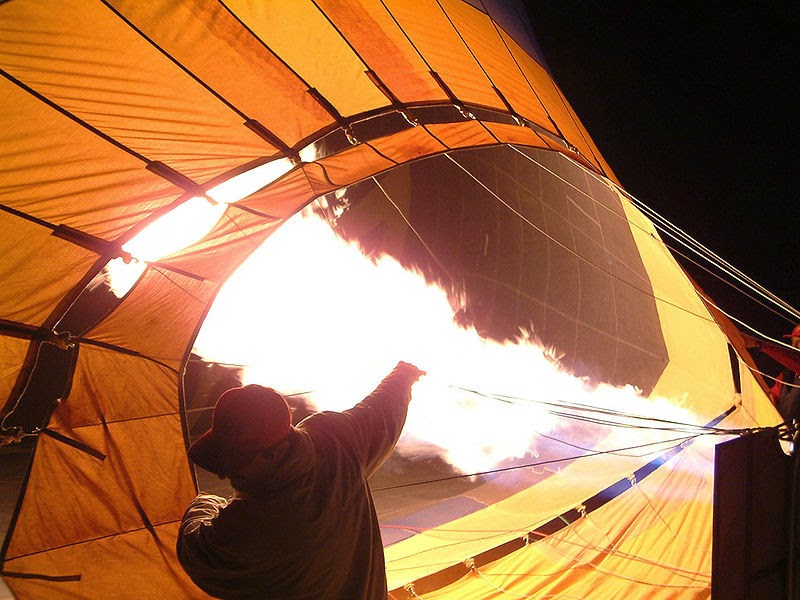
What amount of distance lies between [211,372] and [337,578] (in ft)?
8.49

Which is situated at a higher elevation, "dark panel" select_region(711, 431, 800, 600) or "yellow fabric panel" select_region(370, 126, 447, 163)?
"yellow fabric panel" select_region(370, 126, 447, 163)

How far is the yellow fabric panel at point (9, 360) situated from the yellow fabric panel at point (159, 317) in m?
0.20

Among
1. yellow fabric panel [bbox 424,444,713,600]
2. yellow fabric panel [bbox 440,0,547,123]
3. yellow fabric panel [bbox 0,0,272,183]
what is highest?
yellow fabric panel [bbox 440,0,547,123]

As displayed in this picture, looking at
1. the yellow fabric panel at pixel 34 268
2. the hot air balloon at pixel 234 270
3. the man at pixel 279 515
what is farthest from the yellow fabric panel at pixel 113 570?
the man at pixel 279 515

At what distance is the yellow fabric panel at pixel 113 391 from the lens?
1691mm

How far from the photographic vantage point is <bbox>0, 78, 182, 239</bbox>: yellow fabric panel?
42.9 inches

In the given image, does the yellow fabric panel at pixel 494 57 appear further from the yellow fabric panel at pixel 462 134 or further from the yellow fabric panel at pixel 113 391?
the yellow fabric panel at pixel 113 391

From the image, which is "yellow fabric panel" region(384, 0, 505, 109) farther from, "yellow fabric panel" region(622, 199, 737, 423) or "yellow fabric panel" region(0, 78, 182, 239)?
"yellow fabric panel" region(622, 199, 737, 423)

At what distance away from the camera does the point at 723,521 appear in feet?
4.23

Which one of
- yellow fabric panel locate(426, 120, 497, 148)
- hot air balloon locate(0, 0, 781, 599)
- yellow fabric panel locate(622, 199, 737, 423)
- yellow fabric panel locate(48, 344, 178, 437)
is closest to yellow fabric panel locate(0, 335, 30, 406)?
hot air balloon locate(0, 0, 781, 599)

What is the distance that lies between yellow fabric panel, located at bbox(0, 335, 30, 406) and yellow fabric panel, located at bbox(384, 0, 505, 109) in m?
1.32

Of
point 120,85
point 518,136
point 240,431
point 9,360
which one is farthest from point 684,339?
point 9,360

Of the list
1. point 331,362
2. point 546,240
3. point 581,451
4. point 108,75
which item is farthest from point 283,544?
point 546,240

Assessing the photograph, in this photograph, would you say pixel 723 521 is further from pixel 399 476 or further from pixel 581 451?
pixel 399 476
